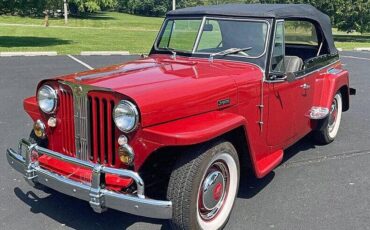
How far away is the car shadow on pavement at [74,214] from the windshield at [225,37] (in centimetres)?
179

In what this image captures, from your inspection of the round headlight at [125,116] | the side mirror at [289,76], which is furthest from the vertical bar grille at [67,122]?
the side mirror at [289,76]

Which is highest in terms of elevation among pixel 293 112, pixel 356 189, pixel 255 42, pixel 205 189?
pixel 255 42

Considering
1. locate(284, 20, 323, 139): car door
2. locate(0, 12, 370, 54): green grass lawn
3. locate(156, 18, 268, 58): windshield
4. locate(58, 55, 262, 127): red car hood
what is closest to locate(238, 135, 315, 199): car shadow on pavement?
locate(284, 20, 323, 139): car door

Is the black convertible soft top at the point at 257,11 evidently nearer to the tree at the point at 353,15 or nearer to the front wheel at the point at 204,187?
the front wheel at the point at 204,187

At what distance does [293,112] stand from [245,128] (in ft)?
3.85

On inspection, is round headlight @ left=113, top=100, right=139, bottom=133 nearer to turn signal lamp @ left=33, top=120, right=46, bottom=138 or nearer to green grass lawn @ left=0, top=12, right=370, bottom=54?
turn signal lamp @ left=33, top=120, right=46, bottom=138

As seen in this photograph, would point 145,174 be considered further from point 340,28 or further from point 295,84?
point 340,28

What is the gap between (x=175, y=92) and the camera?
3.24 m

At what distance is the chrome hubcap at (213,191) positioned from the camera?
328cm

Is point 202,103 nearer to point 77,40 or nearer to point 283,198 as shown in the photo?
point 283,198

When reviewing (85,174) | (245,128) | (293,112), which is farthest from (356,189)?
(85,174)

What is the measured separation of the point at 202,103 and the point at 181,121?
0.26 metres

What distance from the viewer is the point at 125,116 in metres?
3.00

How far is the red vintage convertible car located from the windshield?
0.03 feet
